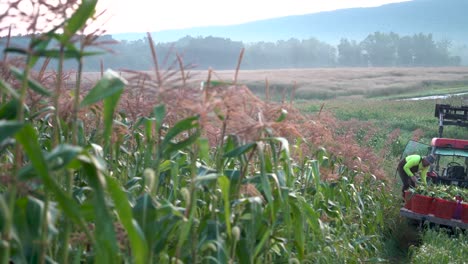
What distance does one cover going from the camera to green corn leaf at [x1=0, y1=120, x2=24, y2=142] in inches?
85.6

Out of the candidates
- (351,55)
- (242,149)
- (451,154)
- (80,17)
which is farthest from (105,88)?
(351,55)

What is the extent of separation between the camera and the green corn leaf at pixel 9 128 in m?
2.17

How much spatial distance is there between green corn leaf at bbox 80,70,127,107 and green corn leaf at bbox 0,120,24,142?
0.35 m

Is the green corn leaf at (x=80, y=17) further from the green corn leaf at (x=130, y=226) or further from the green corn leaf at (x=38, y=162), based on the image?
the green corn leaf at (x=130, y=226)

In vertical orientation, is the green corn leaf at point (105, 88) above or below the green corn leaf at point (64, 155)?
above

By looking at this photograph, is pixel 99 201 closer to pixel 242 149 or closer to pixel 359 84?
pixel 242 149

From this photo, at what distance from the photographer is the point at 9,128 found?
85.9 inches

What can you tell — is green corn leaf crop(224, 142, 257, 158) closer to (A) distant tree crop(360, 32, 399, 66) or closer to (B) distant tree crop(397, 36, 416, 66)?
(A) distant tree crop(360, 32, 399, 66)

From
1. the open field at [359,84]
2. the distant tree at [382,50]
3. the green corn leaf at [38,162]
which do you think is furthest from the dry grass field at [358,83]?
the distant tree at [382,50]

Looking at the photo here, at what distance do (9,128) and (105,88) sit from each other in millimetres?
432

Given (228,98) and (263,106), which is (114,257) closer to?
(228,98)

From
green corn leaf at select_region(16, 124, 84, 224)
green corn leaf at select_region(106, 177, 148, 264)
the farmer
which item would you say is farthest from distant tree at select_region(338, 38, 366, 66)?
green corn leaf at select_region(16, 124, 84, 224)

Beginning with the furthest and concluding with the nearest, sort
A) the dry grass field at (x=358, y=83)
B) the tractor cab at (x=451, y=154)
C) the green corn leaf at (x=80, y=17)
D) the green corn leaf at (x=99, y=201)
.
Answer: the dry grass field at (x=358, y=83)
the tractor cab at (x=451, y=154)
the green corn leaf at (x=80, y=17)
the green corn leaf at (x=99, y=201)

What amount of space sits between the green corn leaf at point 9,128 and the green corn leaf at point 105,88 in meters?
0.35
